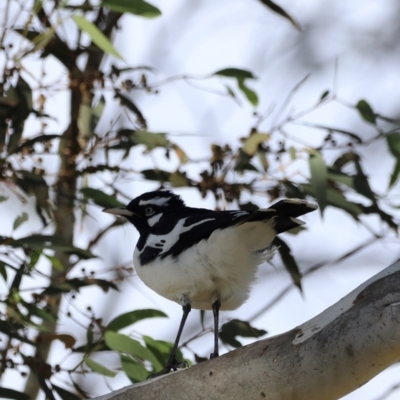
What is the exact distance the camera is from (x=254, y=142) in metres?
3.09

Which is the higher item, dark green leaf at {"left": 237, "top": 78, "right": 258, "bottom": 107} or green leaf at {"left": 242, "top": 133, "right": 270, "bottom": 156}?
dark green leaf at {"left": 237, "top": 78, "right": 258, "bottom": 107}

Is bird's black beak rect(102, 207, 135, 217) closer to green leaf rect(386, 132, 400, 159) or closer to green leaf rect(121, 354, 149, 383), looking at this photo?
green leaf rect(121, 354, 149, 383)

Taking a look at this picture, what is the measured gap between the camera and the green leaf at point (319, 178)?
2949 millimetres

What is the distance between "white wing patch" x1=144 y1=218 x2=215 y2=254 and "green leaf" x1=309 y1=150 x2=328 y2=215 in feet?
1.41

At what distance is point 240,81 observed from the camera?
3.46m

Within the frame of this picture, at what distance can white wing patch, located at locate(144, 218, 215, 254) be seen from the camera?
284 cm

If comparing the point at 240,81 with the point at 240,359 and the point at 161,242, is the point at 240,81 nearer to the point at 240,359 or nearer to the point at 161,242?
the point at 161,242

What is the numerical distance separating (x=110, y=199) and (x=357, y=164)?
95cm

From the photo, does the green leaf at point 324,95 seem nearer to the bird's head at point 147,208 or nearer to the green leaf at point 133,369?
the bird's head at point 147,208

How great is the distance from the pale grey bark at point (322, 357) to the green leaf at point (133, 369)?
81 centimetres

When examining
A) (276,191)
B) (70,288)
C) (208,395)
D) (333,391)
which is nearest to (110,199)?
(70,288)

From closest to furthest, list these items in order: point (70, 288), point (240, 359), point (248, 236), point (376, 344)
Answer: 1. point (376, 344)
2. point (240, 359)
3. point (248, 236)
4. point (70, 288)

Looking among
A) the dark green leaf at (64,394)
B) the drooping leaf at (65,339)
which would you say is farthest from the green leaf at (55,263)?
the dark green leaf at (64,394)

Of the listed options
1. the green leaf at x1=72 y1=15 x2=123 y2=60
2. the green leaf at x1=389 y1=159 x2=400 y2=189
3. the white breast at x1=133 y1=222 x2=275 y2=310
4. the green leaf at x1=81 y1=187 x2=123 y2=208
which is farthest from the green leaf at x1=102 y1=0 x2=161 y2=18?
the green leaf at x1=389 y1=159 x2=400 y2=189
